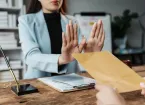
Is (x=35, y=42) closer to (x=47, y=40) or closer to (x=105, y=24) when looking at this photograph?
(x=47, y=40)

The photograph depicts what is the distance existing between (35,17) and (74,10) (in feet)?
8.51

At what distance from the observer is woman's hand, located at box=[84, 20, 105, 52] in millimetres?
1000

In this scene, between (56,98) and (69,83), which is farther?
(69,83)

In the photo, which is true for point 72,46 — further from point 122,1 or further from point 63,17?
point 122,1

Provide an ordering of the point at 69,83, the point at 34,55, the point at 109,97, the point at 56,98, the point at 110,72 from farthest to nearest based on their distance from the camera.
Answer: the point at 34,55, the point at 69,83, the point at 56,98, the point at 110,72, the point at 109,97

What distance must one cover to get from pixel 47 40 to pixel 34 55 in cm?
24

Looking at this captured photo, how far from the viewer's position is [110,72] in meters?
0.60

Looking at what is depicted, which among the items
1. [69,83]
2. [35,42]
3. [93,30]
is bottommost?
[69,83]

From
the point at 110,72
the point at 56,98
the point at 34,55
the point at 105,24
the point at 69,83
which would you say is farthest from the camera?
the point at 105,24

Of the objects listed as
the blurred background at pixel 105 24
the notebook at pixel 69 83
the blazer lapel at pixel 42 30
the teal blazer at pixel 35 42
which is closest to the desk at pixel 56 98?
the notebook at pixel 69 83

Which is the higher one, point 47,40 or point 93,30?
point 93,30

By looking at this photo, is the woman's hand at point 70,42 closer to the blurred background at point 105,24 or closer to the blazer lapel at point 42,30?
the blazer lapel at point 42,30

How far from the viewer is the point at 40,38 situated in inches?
57.4

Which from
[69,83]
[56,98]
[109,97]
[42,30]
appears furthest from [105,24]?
[109,97]
